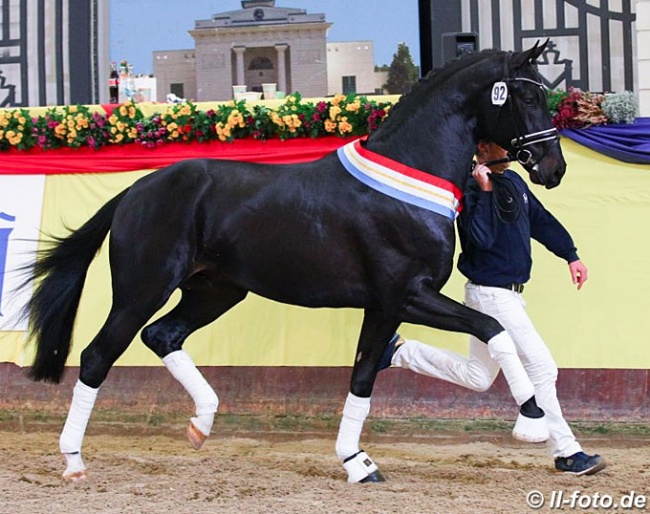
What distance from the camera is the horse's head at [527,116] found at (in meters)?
4.00

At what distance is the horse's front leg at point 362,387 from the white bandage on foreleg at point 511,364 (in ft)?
1.80

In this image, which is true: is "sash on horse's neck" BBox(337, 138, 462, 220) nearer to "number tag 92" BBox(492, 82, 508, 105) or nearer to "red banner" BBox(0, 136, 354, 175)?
"number tag 92" BBox(492, 82, 508, 105)

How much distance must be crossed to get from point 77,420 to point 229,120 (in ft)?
6.91

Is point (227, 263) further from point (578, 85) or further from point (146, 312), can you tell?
point (578, 85)

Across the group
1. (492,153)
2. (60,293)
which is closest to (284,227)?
(492,153)

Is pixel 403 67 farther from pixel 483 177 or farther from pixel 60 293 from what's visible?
pixel 60 293

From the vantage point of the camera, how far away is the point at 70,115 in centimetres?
569

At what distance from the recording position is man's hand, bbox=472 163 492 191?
4.16m

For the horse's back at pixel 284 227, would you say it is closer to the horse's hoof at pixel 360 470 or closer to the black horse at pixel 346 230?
the black horse at pixel 346 230

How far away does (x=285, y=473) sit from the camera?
444 centimetres

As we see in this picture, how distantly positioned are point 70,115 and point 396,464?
3005 millimetres

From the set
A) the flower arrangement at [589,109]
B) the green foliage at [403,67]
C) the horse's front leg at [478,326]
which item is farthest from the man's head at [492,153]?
the green foliage at [403,67]

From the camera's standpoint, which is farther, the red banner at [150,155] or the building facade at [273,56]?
the building facade at [273,56]

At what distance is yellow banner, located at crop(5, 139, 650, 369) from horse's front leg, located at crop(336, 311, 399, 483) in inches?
42.0
